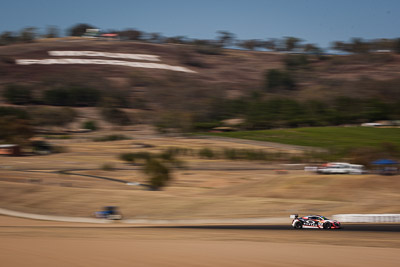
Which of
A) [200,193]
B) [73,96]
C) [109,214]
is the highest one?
[73,96]

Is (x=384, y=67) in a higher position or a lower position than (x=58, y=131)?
higher

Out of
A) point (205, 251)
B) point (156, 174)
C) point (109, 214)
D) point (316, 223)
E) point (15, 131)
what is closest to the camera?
point (205, 251)

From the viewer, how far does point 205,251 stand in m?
12.6

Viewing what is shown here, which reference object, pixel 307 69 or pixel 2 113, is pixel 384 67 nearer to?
pixel 307 69

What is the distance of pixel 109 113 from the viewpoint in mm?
102188

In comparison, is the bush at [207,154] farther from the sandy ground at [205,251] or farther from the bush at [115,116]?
the bush at [115,116]

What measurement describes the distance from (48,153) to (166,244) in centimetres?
5335

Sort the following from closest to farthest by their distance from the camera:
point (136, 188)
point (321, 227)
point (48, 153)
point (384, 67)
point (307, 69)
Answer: point (321, 227) → point (136, 188) → point (48, 153) → point (384, 67) → point (307, 69)

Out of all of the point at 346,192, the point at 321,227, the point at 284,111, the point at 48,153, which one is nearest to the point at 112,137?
the point at 48,153

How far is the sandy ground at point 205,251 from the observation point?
434 inches

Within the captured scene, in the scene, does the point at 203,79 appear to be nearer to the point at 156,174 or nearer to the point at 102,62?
the point at 102,62

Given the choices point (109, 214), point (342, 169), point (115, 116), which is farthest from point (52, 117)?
point (109, 214)

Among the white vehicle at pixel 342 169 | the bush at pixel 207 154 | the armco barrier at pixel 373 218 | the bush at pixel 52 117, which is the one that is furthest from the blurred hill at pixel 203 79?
the armco barrier at pixel 373 218

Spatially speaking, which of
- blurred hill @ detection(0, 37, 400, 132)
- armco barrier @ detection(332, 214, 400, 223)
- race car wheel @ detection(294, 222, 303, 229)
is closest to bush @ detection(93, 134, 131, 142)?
blurred hill @ detection(0, 37, 400, 132)
